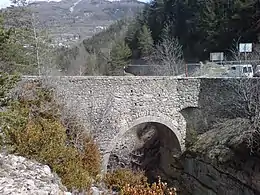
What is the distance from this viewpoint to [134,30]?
37.4 meters

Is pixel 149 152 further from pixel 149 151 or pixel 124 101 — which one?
pixel 124 101

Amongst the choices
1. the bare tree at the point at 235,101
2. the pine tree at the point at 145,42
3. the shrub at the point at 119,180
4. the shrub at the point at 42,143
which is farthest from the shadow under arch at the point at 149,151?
the pine tree at the point at 145,42

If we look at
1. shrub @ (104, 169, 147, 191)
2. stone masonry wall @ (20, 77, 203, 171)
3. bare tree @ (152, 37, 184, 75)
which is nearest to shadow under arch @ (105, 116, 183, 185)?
stone masonry wall @ (20, 77, 203, 171)

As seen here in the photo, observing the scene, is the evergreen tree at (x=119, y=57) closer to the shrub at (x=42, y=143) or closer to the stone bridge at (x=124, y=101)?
the stone bridge at (x=124, y=101)

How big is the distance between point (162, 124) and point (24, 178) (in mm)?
8282

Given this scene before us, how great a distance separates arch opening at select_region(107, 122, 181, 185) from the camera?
55.2 feet

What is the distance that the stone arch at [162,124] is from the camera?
46.6 ft

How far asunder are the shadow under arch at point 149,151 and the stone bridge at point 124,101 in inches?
41.4

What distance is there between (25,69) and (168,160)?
754 cm

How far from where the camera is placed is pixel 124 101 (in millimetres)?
13938

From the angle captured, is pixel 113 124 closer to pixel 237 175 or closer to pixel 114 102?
pixel 114 102

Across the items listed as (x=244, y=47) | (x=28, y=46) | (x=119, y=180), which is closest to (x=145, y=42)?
(x=244, y=47)

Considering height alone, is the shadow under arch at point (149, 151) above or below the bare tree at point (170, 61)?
below

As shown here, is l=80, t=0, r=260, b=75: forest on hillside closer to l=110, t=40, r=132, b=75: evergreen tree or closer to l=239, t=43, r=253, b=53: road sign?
l=110, t=40, r=132, b=75: evergreen tree
